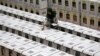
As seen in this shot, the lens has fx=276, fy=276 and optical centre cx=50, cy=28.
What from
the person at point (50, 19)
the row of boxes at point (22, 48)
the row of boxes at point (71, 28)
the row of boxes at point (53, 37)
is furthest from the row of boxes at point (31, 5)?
the row of boxes at point (22, 48)

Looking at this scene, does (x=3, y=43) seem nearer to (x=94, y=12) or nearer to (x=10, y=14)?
(x=10, y=14)

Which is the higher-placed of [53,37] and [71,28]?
[71,28]

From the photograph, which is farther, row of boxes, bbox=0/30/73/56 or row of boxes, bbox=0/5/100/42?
row of boxes, bbox=0/5/100/42

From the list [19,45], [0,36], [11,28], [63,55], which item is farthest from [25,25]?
[63,55]

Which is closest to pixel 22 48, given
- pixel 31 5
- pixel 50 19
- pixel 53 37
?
pixel 53 37

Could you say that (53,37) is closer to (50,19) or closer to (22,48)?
(50,19)

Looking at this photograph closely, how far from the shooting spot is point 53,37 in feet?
117

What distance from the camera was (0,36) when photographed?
117ft

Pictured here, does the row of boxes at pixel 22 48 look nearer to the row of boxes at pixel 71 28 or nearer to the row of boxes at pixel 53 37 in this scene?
the row of boxes at pixel 53 37

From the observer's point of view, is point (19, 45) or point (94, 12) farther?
point (94, 12)

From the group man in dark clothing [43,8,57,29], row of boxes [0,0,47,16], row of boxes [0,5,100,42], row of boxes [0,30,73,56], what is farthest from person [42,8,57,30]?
row of boxes [0,0,47,16]

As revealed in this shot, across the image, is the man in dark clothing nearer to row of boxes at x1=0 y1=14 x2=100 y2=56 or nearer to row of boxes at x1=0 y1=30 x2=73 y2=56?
row of boxes at x1=0 y1=14 x2=100 y2=56

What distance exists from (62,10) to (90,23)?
6816 mm

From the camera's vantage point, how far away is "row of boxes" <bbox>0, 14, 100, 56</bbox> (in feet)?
107
